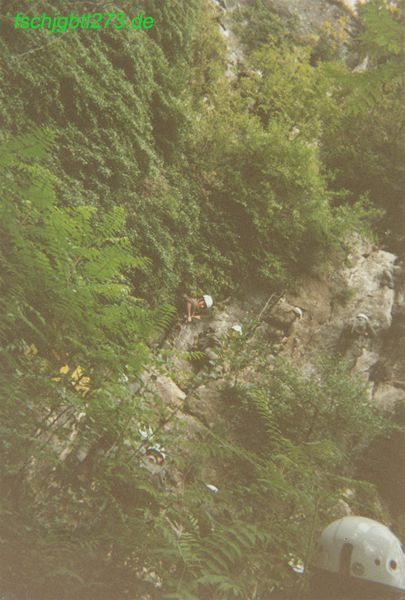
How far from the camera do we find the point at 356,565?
312 centimetres

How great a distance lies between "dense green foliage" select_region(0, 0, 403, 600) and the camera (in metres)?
2.61

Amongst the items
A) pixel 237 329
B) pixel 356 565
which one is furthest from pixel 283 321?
pixel 356 565

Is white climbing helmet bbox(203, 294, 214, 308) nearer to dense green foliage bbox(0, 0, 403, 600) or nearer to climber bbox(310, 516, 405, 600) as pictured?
dense green foliage bbox(0, 0, 403, 600)

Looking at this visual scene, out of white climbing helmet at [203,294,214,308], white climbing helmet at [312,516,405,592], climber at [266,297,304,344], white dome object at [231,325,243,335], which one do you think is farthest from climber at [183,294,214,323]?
white climbing helmet at [312,516,405,592]

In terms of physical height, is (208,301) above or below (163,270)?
below

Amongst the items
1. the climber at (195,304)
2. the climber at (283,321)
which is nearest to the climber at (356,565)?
the climber at (195,304)

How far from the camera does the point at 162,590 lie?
2465mm

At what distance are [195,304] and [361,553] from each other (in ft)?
22.3

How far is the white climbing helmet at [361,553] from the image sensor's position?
121 inches

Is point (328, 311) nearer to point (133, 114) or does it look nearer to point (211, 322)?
point (211, 322)

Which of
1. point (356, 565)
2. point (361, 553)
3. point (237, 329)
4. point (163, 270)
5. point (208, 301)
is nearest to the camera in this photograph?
point (356, 565)

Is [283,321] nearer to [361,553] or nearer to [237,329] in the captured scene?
[237,329]

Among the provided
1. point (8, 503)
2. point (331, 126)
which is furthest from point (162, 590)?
point (331, 126)

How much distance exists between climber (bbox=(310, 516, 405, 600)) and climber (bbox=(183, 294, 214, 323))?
6382mm
